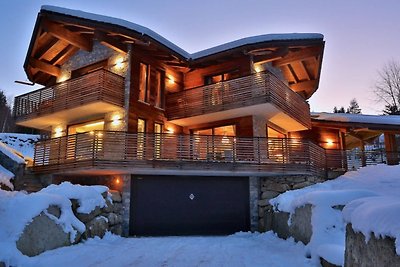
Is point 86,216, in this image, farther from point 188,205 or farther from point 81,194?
point 188,205

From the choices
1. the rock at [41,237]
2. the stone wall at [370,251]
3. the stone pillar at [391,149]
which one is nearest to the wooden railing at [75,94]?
the rock at [41,237]

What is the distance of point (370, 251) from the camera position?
369 centimetres

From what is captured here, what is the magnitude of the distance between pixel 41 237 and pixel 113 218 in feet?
13.8

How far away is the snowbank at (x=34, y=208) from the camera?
23.5 ft

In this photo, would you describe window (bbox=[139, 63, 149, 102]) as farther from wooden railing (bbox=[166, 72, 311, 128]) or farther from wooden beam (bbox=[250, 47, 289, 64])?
wooden beam (bbox=[250, 47, 289, 64])

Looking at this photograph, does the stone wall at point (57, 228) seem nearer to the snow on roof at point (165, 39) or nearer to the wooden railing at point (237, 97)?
the wooden railing at point (237, 97)

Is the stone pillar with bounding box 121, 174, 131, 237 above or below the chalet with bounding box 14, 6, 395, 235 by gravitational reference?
below

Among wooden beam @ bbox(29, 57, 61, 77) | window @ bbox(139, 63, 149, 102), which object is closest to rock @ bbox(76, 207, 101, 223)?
window @ bbox(139, 63, 149, 102)

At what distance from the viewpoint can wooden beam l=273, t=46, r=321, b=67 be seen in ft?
54.6

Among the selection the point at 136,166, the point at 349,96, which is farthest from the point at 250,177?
the point at 349,96

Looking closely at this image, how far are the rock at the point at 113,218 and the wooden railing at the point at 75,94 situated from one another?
4.73 meters

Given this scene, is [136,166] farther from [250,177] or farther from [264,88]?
[264,88]

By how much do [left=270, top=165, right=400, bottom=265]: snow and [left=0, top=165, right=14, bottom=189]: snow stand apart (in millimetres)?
10529

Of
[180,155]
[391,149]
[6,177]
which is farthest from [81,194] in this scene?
[391,149]
